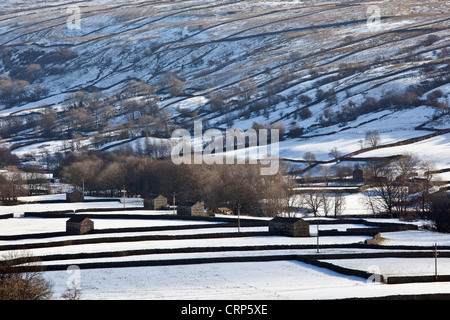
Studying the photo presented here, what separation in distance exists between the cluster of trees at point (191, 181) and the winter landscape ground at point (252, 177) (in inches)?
10.9

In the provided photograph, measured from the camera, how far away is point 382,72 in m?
136

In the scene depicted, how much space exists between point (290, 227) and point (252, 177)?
88.7ft

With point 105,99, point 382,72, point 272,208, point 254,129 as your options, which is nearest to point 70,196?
point 272,208

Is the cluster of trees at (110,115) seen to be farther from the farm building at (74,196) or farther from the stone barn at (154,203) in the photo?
the stone barn at (154,203)

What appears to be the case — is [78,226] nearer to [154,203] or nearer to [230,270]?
[154,203]

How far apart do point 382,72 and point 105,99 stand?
71039 millimetres

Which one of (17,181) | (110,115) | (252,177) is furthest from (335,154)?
(110,115)

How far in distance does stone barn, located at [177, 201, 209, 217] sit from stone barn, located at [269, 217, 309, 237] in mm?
11985

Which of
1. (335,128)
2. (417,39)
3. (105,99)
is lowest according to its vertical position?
(335,128)

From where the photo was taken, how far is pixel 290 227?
48688 mm

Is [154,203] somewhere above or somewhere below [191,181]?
below

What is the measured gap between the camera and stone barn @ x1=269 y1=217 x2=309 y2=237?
4841 centimetres
